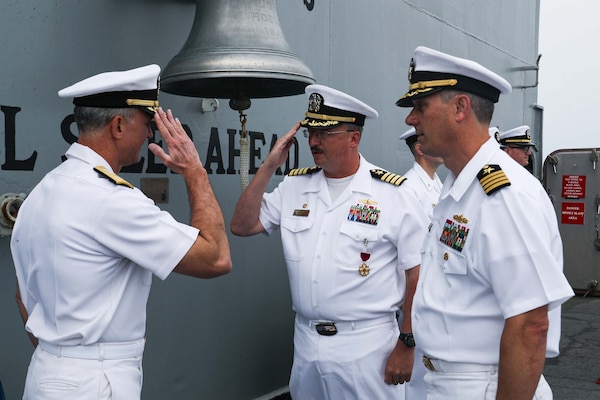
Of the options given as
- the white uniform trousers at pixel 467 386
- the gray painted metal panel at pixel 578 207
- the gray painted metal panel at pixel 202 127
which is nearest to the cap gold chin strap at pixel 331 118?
the gray painted metal panel at pixel 202 127

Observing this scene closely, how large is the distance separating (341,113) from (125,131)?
3.81 ft

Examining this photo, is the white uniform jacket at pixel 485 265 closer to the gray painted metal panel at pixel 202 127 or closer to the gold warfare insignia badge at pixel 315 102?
the gold warfare insignia badge at pixel 315 102

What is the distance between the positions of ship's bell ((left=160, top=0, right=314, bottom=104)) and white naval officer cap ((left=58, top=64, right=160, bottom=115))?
Result: 16.7 inches

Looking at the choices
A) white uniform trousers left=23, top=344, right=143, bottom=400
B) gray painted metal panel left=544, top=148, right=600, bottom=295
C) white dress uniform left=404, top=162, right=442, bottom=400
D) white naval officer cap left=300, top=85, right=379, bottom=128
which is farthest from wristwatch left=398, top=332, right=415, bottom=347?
gray painted metal panel left=544, top=148, right=600, bottom=295

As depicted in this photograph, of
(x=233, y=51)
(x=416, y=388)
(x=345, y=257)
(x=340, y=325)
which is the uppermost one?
(x=233, y=51)

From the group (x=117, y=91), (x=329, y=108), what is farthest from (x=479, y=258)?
(x=329, y=108)

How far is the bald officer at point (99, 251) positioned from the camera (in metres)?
1.78

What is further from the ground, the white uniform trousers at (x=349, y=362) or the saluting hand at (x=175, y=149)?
the saluting hand at (x=175, y=149)

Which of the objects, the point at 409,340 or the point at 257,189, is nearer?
the point at 409,340

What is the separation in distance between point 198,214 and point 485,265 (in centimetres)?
87

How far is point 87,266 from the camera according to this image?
178 centimetres

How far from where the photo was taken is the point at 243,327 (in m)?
Result: 3.49

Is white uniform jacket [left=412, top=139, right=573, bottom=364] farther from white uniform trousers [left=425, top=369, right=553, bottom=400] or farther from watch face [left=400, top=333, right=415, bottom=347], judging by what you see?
watch face [left=400, top=333, right=415, bottom=347]

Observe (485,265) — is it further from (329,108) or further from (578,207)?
(578,207)
